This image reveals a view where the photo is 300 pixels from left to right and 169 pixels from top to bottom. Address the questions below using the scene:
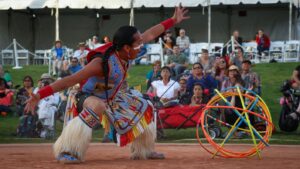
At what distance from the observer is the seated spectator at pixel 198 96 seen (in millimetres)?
16234

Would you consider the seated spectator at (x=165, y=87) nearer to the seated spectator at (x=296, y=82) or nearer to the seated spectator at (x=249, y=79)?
the seated spectator at (x=249, y=79)

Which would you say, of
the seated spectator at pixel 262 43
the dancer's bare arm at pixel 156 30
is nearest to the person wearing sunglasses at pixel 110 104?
the dancer's bare arm at pixel 156 30

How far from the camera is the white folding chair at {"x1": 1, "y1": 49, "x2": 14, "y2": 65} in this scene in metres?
32.1

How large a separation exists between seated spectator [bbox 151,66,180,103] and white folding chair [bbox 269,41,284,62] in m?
12.7

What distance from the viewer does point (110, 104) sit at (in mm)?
10125

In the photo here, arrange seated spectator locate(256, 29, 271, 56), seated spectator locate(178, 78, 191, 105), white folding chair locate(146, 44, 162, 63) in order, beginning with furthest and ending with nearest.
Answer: white folding chair locate(146, 44, 162, 63) → seated spectator locate(256, 29, 271, 56) → seated spectator locate(178, 78, 191, 105)

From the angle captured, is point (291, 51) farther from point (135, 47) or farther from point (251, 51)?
point (135, 47)

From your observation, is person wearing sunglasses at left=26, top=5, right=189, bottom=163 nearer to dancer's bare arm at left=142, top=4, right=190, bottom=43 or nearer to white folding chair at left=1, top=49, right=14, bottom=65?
dancer's bare arm at left=142, top=4, right=190, bottom=43

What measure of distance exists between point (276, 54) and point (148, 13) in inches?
339

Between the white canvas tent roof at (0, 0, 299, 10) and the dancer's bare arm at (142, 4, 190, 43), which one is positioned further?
the white canvas tent roof at (0, 0, 299, 10)

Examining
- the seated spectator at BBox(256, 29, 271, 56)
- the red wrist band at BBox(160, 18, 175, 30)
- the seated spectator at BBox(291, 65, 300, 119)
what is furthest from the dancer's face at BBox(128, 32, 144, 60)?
the seated spectator at BBox(256, 29, 271, 56)

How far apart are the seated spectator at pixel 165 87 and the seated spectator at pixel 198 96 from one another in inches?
25.3

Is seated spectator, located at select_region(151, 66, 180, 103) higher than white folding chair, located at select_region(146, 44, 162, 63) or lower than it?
lower

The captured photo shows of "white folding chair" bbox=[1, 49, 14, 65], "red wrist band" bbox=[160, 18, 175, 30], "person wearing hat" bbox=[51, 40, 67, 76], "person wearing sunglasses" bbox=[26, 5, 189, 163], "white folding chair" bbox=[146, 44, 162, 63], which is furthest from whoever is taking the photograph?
"white folding chair" bbox=[1, 49, 14, 65]
